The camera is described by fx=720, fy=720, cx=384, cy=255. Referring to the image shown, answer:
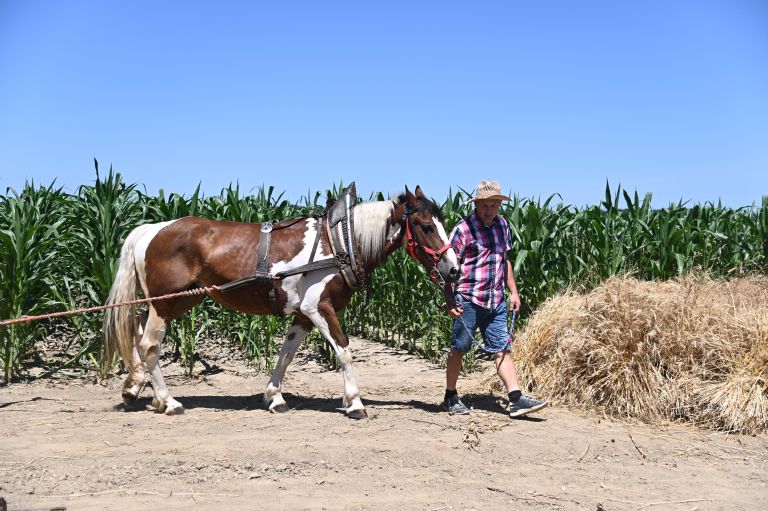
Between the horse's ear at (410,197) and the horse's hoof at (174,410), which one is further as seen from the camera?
the horse's hoof at (174,410)

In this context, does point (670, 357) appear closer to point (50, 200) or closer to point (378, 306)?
point (378, 306)

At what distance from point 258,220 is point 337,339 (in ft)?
11.3

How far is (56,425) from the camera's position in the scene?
19.0ft

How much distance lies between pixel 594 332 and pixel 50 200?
6392 mm

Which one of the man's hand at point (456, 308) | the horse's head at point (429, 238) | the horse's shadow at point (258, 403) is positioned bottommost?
the horse's shadow at point (258, 403)

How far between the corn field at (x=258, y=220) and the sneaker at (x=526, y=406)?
5.84ft

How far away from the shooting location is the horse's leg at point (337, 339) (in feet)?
19.5

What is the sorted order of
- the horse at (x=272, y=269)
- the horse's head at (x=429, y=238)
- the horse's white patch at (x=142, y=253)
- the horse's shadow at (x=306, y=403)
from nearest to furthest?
the horse's head at (x=429, y=238) < the horse at (x=272, y=269) < the horse's white patch at (x=142, y=253) < the horse's shadow at (x=306, y=403)

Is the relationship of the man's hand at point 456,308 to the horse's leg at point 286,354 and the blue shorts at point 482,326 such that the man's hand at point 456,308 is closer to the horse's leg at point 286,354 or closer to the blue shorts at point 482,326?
the blue shorts at point 482,326

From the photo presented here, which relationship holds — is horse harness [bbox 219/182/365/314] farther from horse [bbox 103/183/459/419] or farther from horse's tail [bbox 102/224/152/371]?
horse's tail [bbox 102/224/152/371]

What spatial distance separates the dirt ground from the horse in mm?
→ 534

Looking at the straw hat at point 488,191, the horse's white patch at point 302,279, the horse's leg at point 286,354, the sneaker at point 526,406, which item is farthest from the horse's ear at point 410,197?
the sneaker at point 526,406

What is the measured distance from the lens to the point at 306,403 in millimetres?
6707

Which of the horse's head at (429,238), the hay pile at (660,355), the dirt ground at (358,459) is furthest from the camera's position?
the hay pile at (660,355)
